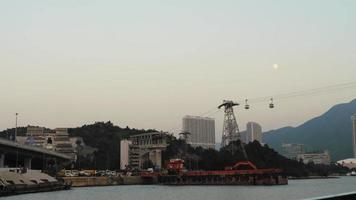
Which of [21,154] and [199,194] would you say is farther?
[21,154]

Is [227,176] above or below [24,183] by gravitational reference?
below

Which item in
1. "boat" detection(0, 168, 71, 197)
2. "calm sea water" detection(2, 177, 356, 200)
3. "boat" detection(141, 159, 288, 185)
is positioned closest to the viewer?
"calm sea water" detection(2, 177, 356, 200)

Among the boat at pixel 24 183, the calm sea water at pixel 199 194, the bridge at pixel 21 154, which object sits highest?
the bridge at pixel 21 154

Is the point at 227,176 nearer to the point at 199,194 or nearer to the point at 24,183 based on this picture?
the point at 199,194

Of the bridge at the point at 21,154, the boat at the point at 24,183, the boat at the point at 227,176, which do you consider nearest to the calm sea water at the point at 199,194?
the boat at the point at 24,183

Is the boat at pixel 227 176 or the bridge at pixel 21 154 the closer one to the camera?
the bridge at pixel 21 154

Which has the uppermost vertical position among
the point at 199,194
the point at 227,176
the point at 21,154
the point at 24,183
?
the point at 21,154

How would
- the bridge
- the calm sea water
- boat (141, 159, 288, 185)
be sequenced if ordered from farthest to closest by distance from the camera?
1. boat (141, 159, 288, 185)
2. the bridge
3. the calm sea water

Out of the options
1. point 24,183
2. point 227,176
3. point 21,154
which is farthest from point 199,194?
point 227,176

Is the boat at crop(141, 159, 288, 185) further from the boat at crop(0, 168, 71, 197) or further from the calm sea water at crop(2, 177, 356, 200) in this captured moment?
the boat at crop(0, 168, 71, 197)

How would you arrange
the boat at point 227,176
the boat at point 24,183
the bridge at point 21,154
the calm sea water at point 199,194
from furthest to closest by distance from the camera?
1. the boat at point 227,176
2. the bridge at point 21,154
3. the boat at point 24,183
4. the calm sea water at point 199,194

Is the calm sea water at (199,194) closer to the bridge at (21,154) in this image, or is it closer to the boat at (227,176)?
the bridge at (21,154)

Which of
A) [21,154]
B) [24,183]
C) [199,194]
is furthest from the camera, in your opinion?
[21,154]

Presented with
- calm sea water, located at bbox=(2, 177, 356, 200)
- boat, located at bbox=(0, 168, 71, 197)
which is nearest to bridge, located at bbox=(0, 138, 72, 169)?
boat, located at bbox=(0, 168, 71, 197)
